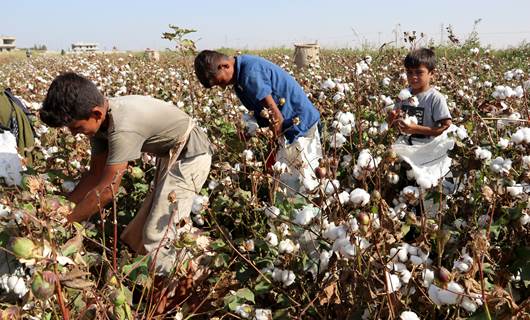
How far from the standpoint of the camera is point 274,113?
2461 mm

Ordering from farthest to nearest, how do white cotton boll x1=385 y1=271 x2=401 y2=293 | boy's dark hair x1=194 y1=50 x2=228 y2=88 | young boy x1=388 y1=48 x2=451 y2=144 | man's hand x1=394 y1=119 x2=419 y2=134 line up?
young boy x1=388 y1=48 x2=451 y2=144 → boy's dark hair x1=194 y1=50 x2=228 y2=88 → man's hand x1=394 y1=119 x2=419 y2=134 → white cotton boll x1=385 y1=271 x2=401 y2=293

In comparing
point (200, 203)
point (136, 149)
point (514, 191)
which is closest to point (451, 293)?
point (514, 191)

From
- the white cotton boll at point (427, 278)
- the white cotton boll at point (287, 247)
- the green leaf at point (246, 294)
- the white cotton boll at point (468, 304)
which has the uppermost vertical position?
the white cotton boll at point (468, 304)

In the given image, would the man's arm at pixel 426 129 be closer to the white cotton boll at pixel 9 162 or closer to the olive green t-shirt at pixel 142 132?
the olive green t-shirt at pixel 142 132

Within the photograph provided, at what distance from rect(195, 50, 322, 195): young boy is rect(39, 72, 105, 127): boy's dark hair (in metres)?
0.81

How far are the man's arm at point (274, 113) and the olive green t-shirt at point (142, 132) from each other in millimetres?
330

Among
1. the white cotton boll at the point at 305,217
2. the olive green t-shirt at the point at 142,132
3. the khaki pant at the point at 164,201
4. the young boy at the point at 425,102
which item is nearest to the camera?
the white cotton boll at the point at 305,217

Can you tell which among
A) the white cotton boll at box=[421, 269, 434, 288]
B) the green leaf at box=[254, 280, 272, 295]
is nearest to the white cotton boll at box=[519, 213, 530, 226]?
the white cotton boll at box=[421, 269, 434, 288]

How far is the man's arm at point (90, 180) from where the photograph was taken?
208 centimetres

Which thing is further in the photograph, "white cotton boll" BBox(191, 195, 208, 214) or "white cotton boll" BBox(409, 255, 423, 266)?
"white cotton boll" BBox(191, 195, 208, 214)

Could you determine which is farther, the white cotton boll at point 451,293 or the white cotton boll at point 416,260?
the white cotton boll at point 416,260

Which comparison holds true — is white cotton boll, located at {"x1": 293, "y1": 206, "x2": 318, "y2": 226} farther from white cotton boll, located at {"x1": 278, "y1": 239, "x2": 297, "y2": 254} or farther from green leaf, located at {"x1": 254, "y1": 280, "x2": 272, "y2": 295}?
green leaf, located at {"x1": 254, "y1": 280, "x2": 272, "y2": 295}

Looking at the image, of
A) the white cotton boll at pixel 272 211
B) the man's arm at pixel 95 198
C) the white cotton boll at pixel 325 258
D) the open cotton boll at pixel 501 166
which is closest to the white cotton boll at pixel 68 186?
the man's arm at pixel 95 198

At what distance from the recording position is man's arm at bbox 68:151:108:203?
81.7 inches
